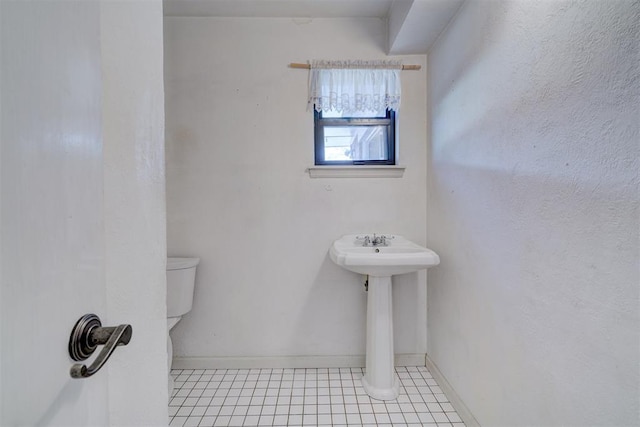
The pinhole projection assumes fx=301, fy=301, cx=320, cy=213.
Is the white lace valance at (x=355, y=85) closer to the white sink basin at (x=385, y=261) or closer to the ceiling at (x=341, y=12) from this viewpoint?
the ceiling at (x=341, y=12)

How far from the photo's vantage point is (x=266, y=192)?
1947 mm

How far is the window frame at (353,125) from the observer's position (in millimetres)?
2020

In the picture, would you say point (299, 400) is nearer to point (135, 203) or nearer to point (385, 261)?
point (385, 261)

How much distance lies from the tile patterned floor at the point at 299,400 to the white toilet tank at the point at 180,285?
1.53 ft

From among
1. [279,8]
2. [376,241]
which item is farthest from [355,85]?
[376,241]

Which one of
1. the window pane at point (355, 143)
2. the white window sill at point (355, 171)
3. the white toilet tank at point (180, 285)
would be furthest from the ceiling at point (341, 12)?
the white toilet tank at point (180, 285)

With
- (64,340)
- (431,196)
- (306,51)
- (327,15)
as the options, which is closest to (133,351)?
Result: (64,340)

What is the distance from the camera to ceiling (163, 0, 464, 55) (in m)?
1.67

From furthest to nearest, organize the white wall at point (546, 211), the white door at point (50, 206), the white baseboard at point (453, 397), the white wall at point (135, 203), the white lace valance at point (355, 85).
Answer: the white lace valance at point (355, 85) < the white baseboard at point (453, 397) < the white wall at point (546, 211) < the white wall at point (135, 203) < the white door at point (50, 206)

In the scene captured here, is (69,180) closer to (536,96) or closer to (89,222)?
(89,222)

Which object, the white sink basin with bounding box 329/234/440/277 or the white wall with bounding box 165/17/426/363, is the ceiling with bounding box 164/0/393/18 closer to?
the white wall with bounding box 165/17/426/363

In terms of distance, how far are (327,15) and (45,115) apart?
1.94 m

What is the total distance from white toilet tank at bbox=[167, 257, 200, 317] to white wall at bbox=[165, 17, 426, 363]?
129mm

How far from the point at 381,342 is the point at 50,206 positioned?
1648 mm
